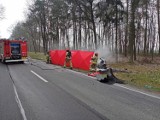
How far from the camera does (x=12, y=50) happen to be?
88.3ft

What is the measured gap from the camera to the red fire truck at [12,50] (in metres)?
26.6

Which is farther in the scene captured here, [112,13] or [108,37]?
[108,37]

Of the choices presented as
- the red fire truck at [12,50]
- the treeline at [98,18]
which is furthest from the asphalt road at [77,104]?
the treeline at [98,18]

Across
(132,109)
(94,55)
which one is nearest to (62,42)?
(94,55)

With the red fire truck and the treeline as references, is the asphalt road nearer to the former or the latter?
the red fire truck

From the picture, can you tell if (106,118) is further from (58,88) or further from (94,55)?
(94,55)

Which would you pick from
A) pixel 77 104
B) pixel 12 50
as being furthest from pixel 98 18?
pixel 77 104

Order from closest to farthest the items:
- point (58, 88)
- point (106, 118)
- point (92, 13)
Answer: point (106, 118) < point (58, 88) < point (92, 13)

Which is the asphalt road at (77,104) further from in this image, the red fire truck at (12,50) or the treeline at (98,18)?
the treeline at (98,18)

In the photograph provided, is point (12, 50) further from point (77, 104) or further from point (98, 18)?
point (77, 104)

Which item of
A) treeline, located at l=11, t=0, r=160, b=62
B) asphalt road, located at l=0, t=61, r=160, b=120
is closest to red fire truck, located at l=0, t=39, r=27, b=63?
treeline, located at l=11, t=0, r=160, b=62

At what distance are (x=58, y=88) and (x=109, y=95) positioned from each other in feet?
8.64

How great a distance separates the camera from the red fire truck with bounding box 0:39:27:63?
2664 centimetres

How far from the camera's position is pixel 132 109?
7.25 m
